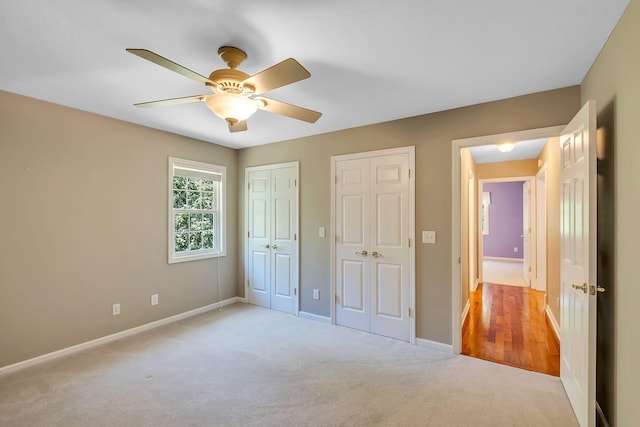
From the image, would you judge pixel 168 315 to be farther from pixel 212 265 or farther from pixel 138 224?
pixel 138 224

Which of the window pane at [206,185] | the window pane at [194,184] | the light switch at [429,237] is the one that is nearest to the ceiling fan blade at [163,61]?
the light switch at [429,237]

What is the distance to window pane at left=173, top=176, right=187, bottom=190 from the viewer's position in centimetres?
407

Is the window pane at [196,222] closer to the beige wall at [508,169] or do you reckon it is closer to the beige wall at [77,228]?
the beige wall at [77,228]

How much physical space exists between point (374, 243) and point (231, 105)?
2291 millimetres

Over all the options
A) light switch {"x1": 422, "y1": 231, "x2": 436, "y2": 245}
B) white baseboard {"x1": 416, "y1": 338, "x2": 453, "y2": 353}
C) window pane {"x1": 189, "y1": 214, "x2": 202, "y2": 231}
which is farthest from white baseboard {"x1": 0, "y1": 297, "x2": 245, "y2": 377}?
light switch {"x1": 422, "y1": 231, "x2": 436, "y2": 245}

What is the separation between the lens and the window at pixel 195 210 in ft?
13.1

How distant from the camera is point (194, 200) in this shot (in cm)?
432

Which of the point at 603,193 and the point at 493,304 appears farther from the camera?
the point at 493,304

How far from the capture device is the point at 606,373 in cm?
192

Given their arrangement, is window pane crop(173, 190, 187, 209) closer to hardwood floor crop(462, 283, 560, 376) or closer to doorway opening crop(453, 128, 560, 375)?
doorway opening crop(453, 128, 560, 375)

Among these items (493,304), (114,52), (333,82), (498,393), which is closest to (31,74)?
(114,52)

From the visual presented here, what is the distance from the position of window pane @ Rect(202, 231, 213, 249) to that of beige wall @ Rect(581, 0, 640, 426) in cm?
437

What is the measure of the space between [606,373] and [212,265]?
425 centimetres

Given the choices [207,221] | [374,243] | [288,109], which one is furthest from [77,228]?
[374,243]
